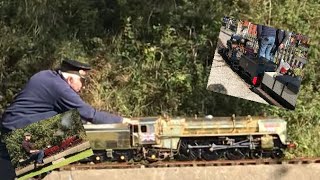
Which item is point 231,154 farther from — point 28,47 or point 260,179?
point 28,47

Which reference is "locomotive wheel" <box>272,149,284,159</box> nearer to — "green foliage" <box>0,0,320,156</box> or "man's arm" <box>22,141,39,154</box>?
"green foliage" <box>0,0,320,156</box>

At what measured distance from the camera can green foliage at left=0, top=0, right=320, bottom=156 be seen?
777cm

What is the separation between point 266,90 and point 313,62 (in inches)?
108

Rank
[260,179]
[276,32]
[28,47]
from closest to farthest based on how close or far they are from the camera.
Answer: [276,32] < [260,179] < [28,47]

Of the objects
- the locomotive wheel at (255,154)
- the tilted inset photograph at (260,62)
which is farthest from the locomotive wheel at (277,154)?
the tilted inset photograph at (260,62)

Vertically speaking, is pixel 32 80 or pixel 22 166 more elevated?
pixel 32 80

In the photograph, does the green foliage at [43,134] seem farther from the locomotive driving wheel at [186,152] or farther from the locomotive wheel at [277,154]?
the locomotive wheel at [277,154]

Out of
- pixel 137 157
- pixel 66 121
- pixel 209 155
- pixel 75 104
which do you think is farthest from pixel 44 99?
pixel 209 155

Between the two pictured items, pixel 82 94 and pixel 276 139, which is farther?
pixel 82 94

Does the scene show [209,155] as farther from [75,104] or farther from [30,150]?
[30,150]

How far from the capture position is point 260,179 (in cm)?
599

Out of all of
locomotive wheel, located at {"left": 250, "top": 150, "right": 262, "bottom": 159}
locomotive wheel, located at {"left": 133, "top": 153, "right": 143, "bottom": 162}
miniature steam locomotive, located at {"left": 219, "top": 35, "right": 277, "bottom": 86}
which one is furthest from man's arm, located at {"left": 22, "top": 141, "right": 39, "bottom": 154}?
locomotive wheel, located at {"left": 250, "top": 150, "right": 262, "bottom": 159}

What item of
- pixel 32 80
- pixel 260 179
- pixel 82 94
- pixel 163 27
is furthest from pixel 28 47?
pixel 260 179

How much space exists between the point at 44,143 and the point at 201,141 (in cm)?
269
